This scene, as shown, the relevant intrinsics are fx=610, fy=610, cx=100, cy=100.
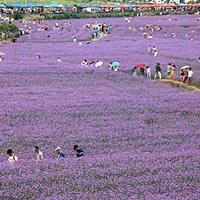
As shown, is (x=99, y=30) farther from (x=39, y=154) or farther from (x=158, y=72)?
(x=39, y=154)

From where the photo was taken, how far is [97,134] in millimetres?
24016

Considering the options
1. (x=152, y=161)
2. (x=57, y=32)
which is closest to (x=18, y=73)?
(x=152, y=161)

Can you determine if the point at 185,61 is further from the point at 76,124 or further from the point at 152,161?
the point at 152,161

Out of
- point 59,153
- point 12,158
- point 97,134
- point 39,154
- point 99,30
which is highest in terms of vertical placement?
point 12,158

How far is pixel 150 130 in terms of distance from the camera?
81.9 ft

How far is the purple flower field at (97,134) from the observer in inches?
669

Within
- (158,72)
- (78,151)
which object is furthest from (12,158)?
(158,72)

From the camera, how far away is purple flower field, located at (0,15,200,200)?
55.8 ft

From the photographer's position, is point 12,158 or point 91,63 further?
point 91,63

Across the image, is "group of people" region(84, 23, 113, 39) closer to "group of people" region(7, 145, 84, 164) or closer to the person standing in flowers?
the person standing in flowers

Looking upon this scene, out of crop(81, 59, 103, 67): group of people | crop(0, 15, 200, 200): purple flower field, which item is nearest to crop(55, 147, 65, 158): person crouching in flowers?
crop(0, 15, 200, 200): purple flower field

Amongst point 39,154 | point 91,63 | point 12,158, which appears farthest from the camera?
point 91,63

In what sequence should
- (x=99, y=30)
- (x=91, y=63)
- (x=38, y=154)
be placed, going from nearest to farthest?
(x=38, y=154) → (x=91, y=63) → (x=99, y=30)

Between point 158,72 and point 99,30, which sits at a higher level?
point 158,72
